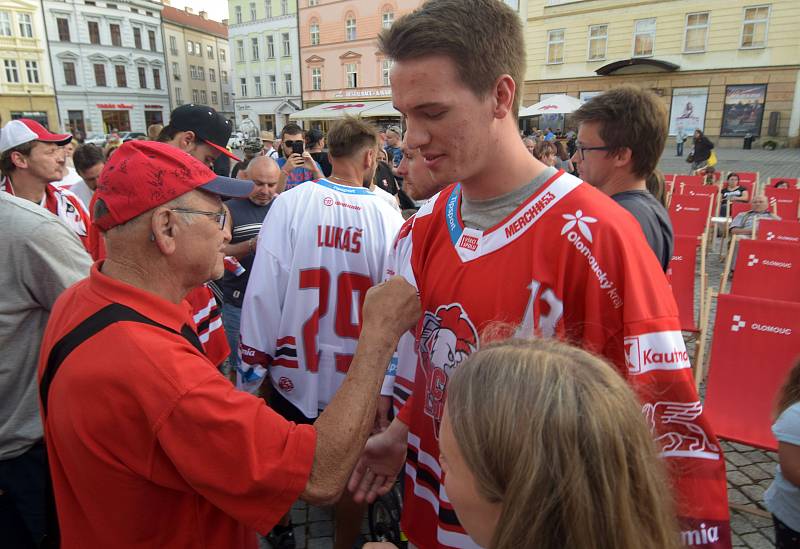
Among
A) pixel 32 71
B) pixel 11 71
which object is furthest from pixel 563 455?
pixel 32 71

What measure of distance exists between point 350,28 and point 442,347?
151 feet

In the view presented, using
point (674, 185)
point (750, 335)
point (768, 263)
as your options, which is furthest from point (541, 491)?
point (674, 185)

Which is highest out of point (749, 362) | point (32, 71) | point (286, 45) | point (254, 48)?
point (254, 48)

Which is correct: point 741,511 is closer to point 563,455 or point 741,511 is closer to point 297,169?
point 563,455

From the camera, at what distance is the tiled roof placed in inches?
2182

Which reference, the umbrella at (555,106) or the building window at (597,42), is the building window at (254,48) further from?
the umbrella at (555,106)

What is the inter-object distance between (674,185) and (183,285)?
1091cm

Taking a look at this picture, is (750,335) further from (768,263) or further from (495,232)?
(495,232)

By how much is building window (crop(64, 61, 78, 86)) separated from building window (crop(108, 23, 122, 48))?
5224mm

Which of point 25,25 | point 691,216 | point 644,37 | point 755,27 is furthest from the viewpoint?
point 25,25

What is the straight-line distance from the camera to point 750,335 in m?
3.33

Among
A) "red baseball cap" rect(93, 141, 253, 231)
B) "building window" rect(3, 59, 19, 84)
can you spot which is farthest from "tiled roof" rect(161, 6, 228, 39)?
"red baseball cap" rect(93, 141, 253, 231)

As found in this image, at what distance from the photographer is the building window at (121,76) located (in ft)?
164

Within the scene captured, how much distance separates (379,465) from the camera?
186 centimetres
